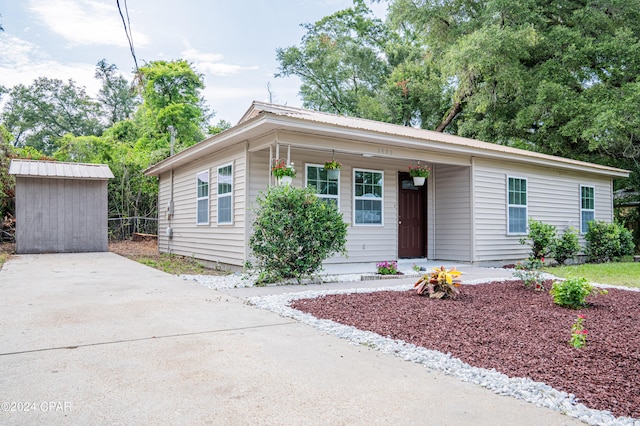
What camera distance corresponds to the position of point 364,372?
2848 mm

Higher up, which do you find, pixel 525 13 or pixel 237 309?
pixel 525 13

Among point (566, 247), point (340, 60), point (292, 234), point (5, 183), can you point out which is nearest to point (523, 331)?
point (292, 234)

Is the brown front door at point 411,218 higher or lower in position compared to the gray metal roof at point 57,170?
lower

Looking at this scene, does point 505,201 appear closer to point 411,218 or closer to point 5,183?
point 411,218

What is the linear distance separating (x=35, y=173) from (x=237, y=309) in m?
9.97

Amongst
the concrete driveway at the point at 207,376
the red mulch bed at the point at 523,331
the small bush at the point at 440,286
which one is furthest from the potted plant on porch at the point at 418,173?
the concrete driveway at the point at 207,376

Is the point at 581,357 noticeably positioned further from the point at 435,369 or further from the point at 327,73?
the point at 327,73

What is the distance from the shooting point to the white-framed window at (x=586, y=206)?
489 inches

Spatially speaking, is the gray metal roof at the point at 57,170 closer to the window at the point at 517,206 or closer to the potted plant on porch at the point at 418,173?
the potted plant on porch at the point at 418,173

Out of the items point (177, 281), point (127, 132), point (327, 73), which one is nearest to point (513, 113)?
point (327, 73)

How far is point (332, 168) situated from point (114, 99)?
32.3 metres

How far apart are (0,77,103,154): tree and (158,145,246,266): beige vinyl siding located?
2410 cm

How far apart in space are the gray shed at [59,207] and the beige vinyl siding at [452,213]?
30.7 ft

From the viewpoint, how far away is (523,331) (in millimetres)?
3826
